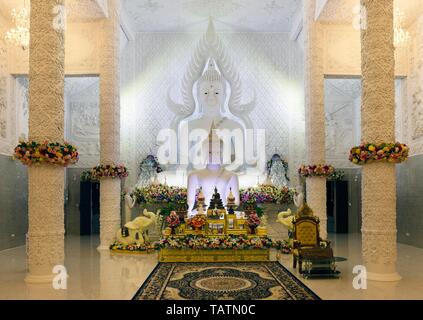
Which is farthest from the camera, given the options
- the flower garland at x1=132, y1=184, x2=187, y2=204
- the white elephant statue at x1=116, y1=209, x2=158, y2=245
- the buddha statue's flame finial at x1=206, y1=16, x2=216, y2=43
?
the buddha statue's flame finial at x1=206, y1=16, x2=216, y2=43

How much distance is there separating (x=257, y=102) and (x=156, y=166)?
4.34 metres

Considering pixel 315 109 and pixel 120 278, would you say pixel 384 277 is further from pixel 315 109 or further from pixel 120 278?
pixel 315 109

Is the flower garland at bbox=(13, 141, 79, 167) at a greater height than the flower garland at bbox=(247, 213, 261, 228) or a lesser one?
greater

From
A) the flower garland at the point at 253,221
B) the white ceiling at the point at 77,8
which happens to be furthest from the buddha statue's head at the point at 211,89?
the flower garland at the point at 253,221

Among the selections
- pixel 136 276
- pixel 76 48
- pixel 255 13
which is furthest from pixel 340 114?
pixel 136 276

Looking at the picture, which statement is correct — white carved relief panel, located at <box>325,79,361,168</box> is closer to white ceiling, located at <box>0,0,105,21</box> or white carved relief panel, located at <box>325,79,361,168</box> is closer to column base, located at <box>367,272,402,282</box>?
white ceiling, located at <box>0,0,105,21</box>

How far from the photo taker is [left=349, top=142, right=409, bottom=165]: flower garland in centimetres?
757

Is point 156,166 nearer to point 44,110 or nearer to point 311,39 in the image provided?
point 311,39

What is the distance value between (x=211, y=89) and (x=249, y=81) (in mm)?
1543

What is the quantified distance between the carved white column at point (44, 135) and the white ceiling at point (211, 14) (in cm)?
788

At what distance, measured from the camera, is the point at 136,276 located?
26.5 ft

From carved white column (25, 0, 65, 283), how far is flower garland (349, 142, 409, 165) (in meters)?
5.11

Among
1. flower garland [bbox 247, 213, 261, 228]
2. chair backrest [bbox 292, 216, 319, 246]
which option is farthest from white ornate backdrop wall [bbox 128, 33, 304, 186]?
chair backrest [bbox 292, 216, 319, 246]

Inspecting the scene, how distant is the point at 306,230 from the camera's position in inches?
350
